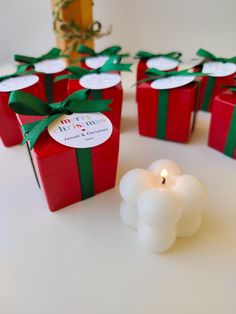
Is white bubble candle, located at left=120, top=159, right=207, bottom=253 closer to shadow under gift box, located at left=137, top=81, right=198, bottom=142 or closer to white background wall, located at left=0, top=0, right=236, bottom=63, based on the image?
shadow under gift box, located at left=137, top=81, right=198, bottom=142

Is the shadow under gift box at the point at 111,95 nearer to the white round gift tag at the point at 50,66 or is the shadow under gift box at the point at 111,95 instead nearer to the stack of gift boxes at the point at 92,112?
the stack of gift boxes at the point at 92,112

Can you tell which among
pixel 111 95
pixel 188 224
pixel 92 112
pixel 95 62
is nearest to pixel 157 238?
pixel 188 224

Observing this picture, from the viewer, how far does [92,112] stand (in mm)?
594

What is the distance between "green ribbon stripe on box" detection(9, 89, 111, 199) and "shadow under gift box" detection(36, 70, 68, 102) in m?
0.29

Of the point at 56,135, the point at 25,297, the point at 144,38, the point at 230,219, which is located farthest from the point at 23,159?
the point at 144,38

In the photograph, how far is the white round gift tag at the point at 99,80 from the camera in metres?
0.73

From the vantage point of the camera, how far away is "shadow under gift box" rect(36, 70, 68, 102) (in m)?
0.86

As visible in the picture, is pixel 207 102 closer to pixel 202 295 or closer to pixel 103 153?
pixel 103 153

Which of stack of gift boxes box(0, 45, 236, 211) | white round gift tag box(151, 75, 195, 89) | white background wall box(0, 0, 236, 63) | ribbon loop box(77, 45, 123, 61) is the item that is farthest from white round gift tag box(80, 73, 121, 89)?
white background wall box(0, 0, 236, 63)

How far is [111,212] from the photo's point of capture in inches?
22.1

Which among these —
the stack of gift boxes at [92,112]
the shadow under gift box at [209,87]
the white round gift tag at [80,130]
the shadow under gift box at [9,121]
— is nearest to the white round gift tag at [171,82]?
the stack of gift boxes at [92,112]

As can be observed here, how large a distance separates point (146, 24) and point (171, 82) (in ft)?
2.23

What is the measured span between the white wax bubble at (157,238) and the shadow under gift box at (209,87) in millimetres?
505

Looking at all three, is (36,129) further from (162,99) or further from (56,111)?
(162,99)
